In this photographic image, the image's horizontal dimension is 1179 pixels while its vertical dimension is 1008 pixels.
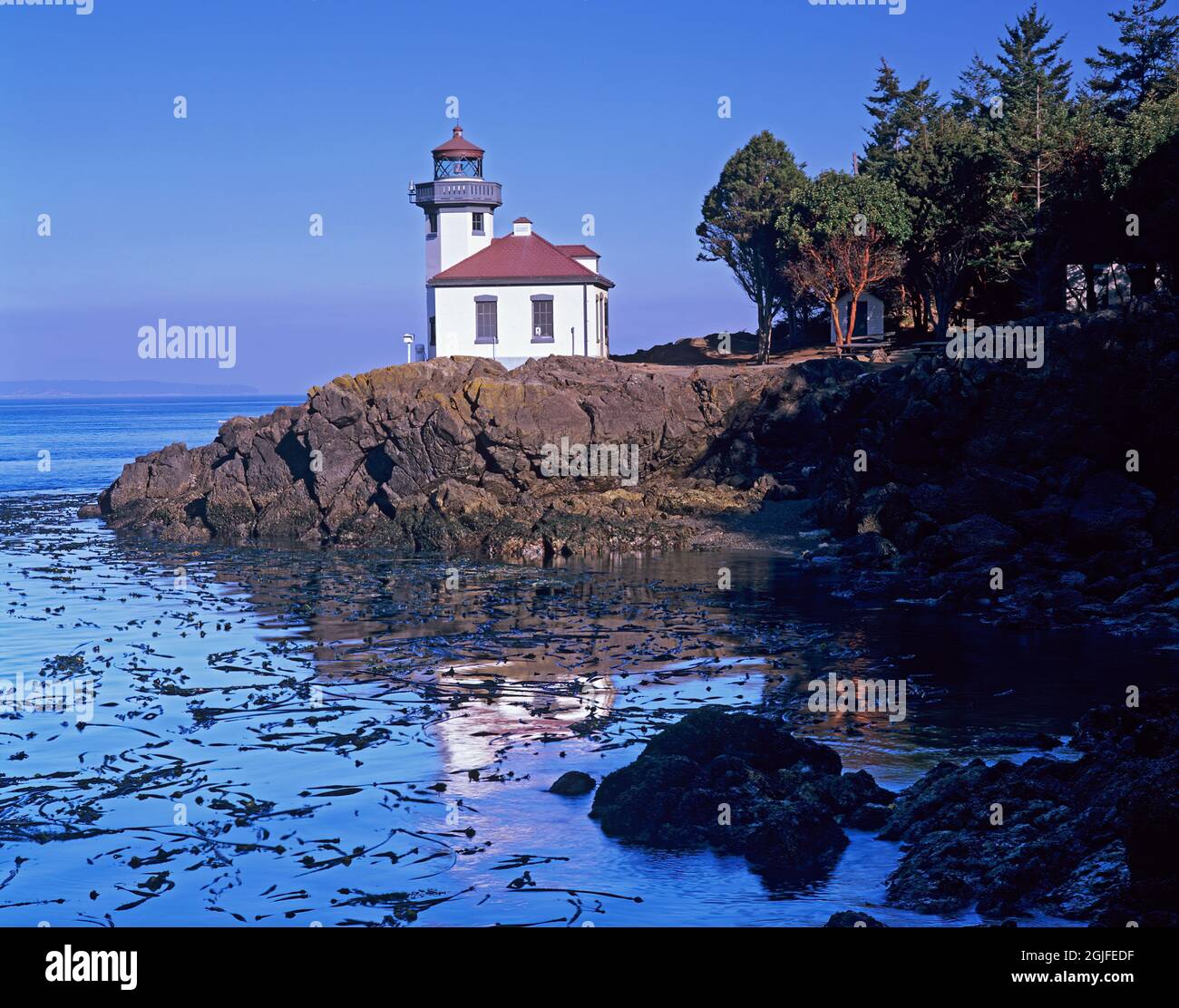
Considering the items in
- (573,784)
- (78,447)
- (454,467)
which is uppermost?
(78,447)

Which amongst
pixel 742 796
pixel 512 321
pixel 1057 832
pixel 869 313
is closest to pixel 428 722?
pixel 742 796

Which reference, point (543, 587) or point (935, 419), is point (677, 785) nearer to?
point (543, 587)

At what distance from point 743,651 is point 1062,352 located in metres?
17.6

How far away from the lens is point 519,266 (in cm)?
5691

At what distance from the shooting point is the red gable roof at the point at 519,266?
184 feet

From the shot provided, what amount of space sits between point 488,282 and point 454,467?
1588 centimetres

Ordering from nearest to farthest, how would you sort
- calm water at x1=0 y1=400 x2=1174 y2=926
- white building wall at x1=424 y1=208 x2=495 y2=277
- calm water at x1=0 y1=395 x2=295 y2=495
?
1. calm water at x1=0 y1=400 x2=1174 y2=926
2. white building wall at x1=424 y1=208 x2=495 y2=277
3. calm water at x1=0 y1=395 x2=295 y2=495

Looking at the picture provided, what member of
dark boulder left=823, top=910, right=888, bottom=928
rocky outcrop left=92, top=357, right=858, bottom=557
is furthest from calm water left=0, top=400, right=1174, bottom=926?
rocky outcrop left=92, top=357, right=858, bottom=557

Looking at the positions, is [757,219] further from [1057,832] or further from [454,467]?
[1057,832]

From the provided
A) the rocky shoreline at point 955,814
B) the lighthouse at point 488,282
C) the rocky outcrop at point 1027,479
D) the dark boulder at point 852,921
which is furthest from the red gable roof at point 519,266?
the dark boulder at point 852,921

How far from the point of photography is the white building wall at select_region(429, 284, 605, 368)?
56156 mm

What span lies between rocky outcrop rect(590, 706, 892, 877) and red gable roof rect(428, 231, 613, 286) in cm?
4225

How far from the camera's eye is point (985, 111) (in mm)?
88250

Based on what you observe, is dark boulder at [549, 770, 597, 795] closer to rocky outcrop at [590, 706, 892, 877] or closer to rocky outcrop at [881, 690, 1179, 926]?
rocky outcrop at [590, 706, 892, 877]
